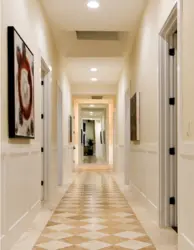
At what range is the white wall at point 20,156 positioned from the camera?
2.85m

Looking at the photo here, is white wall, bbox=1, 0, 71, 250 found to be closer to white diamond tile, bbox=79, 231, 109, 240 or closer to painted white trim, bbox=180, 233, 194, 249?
white diamond tile, bbox=79, 231, 109, 240

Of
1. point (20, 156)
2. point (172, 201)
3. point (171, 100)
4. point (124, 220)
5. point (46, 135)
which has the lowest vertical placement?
point (124, 220)

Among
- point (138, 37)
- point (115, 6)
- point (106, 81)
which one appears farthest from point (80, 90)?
point (115, 6)

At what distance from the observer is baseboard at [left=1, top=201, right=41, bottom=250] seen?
290cm

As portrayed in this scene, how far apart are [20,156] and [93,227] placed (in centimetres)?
117

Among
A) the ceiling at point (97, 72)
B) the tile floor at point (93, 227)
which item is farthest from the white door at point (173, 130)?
the ceiling at point (97, 72)

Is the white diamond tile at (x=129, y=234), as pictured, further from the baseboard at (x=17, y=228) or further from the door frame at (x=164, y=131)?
the baseboard at (x=17, y=228)

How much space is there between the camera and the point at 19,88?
329 centimetres

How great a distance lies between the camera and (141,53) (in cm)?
552

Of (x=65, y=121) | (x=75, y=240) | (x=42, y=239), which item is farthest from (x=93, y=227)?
→ (x=65, y=121)

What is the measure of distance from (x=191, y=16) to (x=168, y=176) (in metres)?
1.89

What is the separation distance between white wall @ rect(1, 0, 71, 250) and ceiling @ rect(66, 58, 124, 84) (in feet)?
11.2

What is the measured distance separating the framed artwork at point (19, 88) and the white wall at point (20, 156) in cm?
9

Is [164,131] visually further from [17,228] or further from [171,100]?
[17,228]
